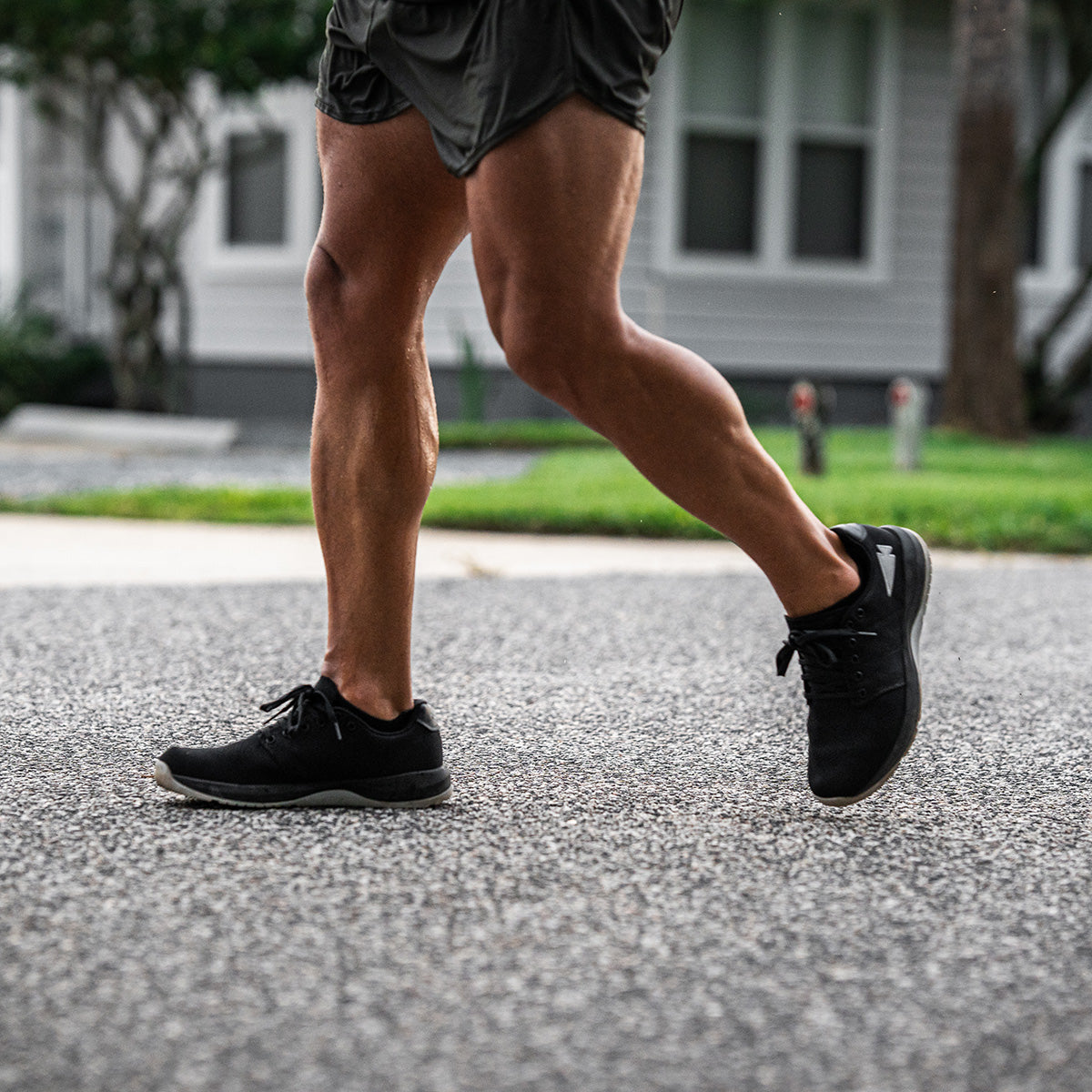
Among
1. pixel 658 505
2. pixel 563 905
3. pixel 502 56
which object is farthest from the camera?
pixel 658 505

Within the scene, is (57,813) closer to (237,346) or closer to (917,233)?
(237,346)

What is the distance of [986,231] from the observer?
33.7 ft

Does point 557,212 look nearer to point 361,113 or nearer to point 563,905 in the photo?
point 361,113

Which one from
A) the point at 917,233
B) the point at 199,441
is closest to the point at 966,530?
the point at 199,441

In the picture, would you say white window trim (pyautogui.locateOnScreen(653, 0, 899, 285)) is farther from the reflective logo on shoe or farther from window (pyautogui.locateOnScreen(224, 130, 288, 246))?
the reflective logo on shoe

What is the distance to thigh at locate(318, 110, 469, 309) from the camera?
2279 mm

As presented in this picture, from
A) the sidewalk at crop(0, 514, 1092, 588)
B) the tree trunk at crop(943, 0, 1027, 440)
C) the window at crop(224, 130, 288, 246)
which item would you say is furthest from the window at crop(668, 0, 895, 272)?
the sidewalk at crop(0, 514, 1092, 588)

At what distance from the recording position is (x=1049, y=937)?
1.84 metres

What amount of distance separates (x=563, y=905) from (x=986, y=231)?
9102 millimetres

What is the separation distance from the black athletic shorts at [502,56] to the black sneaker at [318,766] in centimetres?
79

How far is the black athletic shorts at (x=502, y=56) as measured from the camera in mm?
2018

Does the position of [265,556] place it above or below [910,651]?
below

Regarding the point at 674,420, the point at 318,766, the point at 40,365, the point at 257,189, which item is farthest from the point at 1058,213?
the point at 318,766

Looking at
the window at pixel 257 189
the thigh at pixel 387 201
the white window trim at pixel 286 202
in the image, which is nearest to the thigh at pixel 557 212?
the thigh at pixel 387 201
